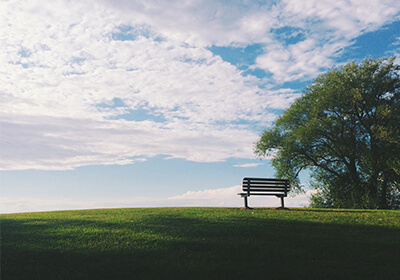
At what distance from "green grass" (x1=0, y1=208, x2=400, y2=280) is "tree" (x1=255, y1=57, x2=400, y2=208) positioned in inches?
637

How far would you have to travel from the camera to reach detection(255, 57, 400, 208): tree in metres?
24.8

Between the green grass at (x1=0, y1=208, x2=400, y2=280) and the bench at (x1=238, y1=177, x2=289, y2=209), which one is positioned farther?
the bench at (x1=238, y1=177, x2=289, y2=209)

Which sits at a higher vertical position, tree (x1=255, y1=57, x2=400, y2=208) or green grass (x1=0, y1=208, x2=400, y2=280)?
tree (x1=255, y1=57, x2=400, y2=208)

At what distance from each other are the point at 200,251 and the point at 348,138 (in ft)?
74.5

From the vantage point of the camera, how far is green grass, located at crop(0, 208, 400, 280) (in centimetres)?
618

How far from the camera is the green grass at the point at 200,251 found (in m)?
6.18

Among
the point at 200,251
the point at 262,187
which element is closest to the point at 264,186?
the point at 262,187

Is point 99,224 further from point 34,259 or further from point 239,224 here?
point 239,224

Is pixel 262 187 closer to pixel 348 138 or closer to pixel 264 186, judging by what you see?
pixel 264 186

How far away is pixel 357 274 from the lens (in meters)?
6.17

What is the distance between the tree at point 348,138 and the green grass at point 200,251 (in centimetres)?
1619

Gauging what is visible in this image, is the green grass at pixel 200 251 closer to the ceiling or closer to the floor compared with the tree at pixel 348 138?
closer to the floor

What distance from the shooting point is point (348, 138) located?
2625 cm

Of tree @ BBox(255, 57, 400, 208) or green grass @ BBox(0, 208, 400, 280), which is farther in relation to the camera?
tree @ BBox(255, 57, 400, 208)
